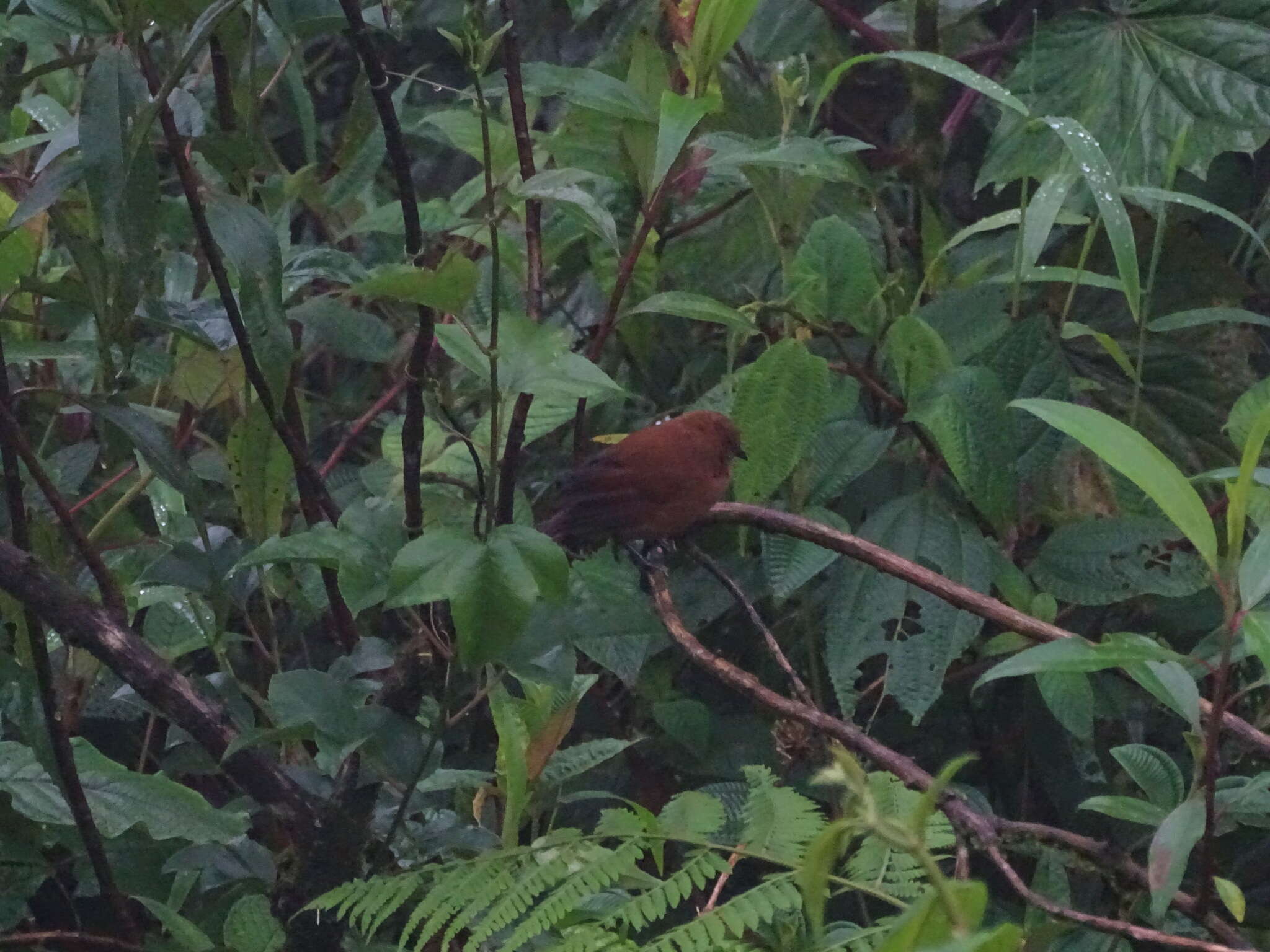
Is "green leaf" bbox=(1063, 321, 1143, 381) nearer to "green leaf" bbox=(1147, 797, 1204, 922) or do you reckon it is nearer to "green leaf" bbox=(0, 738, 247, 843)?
"green leaf" bbox=(1147, 797, 1204, 922)

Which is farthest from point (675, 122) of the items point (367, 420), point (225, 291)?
point (367, 420)

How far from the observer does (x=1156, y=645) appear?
85cm

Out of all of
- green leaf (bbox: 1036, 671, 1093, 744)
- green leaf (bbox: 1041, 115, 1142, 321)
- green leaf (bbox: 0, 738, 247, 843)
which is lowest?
green leaf (bbox: 1036, 671, 1093, 744)

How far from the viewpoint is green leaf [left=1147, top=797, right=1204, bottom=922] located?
0.82 meters

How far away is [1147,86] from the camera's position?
1655 mm

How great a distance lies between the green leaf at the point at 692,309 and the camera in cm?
110

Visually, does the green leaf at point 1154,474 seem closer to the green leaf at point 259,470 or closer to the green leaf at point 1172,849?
the green leaf at point 1172,849

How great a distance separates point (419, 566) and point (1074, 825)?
3.61 ft

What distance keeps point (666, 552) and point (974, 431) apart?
18.9 inches

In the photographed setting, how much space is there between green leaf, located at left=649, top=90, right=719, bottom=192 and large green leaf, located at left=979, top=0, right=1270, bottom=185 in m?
0.70

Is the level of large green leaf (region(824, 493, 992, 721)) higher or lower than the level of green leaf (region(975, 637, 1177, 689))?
lower

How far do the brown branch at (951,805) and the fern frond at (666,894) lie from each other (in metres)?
0.17

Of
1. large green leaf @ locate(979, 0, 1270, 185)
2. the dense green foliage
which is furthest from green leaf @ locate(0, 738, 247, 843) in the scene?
large green leaf @ locate(979, 0, 1270, 185)

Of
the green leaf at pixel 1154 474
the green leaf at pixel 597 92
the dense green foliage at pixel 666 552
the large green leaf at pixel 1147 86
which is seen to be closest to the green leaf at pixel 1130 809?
the dense green foliage at pixel 666 552
